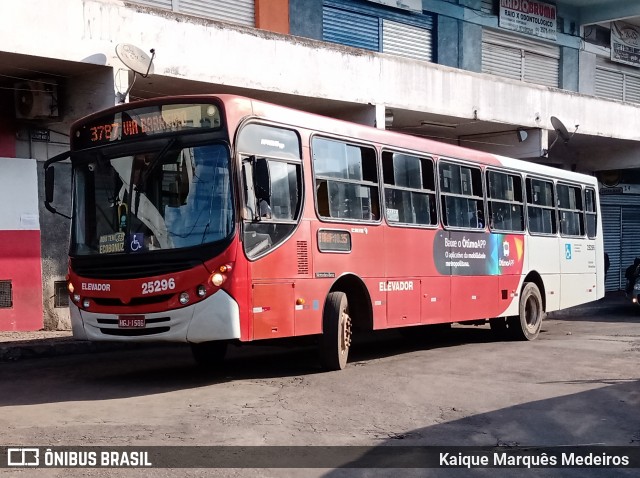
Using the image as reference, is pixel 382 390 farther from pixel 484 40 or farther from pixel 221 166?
pixel 484 40

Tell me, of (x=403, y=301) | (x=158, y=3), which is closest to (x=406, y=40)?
(x=158, y=3)

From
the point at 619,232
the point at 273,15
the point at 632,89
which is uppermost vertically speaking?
the point at 632,89

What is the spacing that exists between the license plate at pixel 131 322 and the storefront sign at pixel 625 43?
2400cm

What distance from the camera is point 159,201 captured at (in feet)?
30.2

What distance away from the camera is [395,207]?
38.9 ft

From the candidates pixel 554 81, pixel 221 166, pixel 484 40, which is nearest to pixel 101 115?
pixel 221 166

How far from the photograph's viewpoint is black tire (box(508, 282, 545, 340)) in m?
15.0

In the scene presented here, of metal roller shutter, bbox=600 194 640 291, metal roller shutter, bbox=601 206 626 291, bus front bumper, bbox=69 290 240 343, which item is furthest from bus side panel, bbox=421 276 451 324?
metal roller shutter, bbox=601 206 626 291

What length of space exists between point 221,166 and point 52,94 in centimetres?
695

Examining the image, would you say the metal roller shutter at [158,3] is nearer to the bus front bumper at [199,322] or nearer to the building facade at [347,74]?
the building facade at [347,74]

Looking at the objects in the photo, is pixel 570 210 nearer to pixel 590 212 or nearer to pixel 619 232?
pixel 590 212

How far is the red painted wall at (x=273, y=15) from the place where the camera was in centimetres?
1864

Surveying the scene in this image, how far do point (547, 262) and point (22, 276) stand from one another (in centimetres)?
916

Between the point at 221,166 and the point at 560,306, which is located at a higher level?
the point at 221,166
